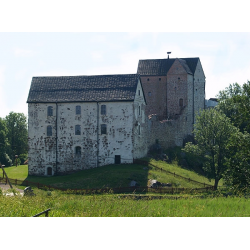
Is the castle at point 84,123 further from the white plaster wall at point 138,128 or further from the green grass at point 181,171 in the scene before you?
the green grass at point 181,171

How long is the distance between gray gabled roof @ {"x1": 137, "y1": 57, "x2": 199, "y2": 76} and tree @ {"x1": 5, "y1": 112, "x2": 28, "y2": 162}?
34.0 meters

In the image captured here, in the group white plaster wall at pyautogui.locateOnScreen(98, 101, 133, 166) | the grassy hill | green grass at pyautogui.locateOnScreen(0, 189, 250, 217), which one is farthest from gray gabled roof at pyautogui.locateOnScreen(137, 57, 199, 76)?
green grass at pyautogui.locateOnScreen(0, 189, 250, 217)

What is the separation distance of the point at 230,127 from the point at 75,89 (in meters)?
17.9

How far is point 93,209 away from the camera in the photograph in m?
12.3

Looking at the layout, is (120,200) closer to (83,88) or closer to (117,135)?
(117,135)

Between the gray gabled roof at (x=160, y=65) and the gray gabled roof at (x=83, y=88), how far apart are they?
17939 millimetres

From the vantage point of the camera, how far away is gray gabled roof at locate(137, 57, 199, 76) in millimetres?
62812

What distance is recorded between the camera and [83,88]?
151ft

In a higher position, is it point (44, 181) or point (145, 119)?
point (145, 119)

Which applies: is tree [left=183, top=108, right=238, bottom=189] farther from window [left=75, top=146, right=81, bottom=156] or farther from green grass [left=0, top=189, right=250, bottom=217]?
green grass [left=0, top=189, right=250, bottom=217]

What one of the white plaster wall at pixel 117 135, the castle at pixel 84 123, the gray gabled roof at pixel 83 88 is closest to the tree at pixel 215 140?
the white plaster wall at pixel 117 135
